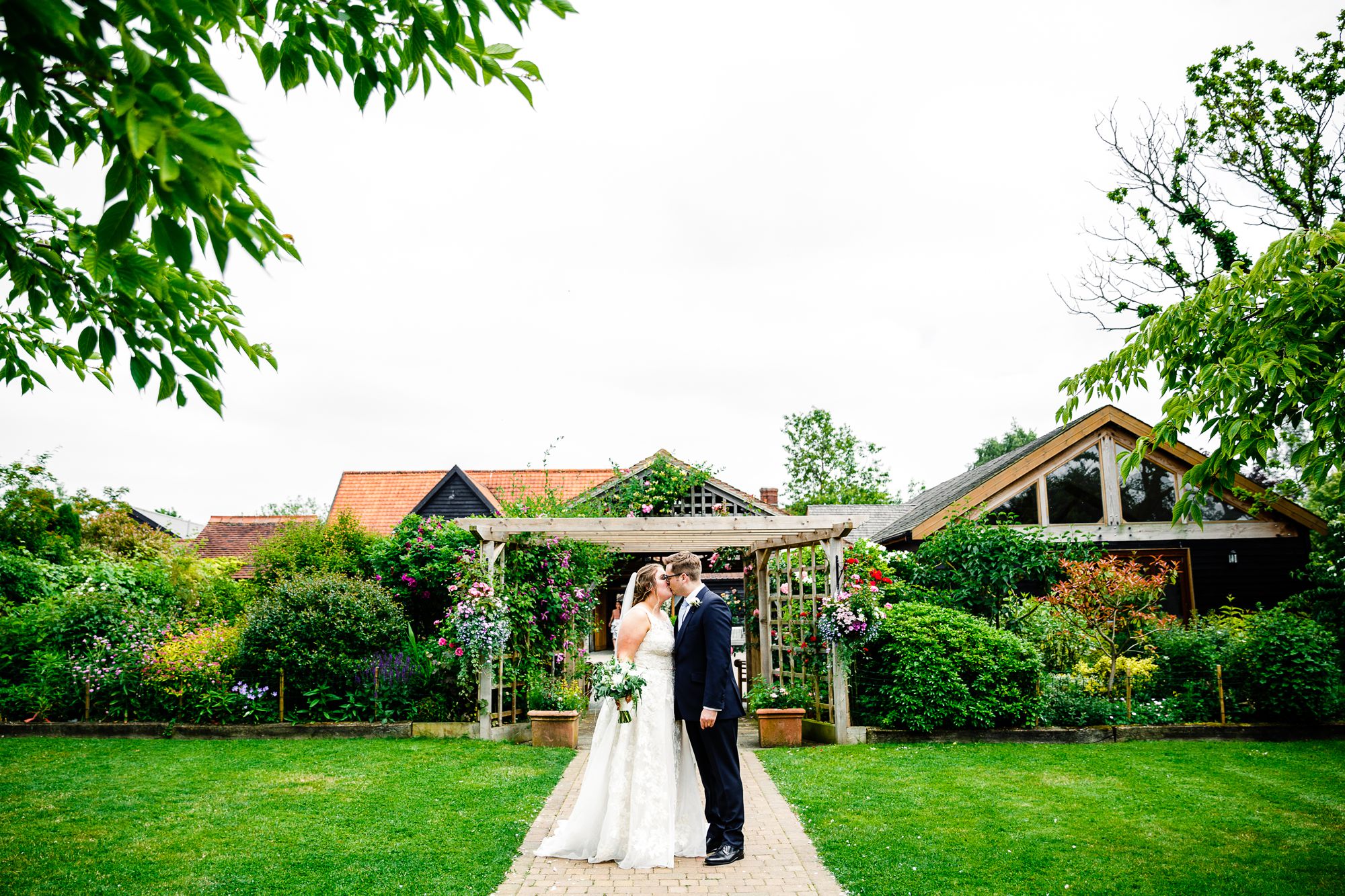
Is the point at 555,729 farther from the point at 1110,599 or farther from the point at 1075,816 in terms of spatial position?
the point at 1110,599

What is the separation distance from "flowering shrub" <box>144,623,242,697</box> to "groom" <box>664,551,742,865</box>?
7.97 metres

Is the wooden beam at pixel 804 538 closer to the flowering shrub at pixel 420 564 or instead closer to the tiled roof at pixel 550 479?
the flowering shrub at pixel 420 564

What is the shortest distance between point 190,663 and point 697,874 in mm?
8616

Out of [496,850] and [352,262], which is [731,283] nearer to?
[352,262]

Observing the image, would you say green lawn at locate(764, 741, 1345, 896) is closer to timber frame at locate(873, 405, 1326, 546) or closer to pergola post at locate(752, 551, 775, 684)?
pergola post at locate(752, 551, 775, 684)

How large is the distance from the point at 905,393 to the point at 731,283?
65.2 ft

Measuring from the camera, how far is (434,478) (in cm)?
3416

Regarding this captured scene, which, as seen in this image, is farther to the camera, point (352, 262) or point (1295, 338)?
point (352, 262)

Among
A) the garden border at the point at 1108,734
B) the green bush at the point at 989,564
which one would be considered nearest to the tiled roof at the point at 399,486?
the green bush at the point at 989,564

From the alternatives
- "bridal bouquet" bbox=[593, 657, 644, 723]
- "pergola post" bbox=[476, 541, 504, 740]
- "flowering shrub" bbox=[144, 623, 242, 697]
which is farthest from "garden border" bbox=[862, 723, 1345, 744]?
"flowering shrub" bbox=[144, 623, 242, 697]

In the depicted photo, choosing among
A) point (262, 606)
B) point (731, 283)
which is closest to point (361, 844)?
point (262, 606)

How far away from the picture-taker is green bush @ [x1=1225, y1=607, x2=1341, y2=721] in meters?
10.6

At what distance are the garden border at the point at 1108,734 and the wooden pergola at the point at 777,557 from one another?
84 cm

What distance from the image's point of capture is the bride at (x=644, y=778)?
19.3ft
